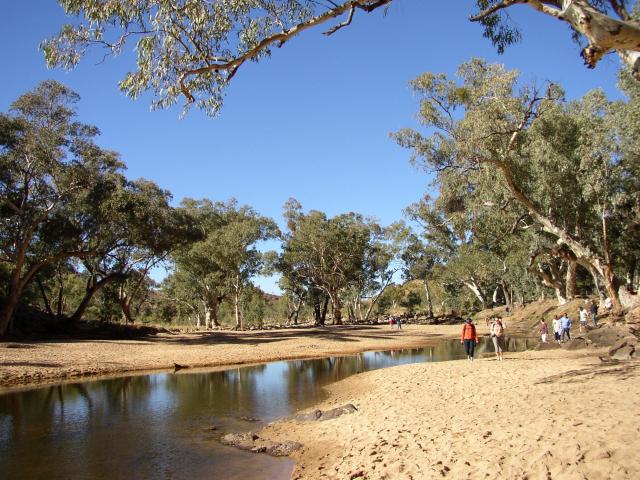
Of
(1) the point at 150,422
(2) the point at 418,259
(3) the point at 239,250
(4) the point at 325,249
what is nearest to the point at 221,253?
(3) the point at 239,250

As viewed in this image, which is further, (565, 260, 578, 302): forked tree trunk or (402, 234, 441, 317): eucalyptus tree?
(402, 234, 441, 317): eucalyptus tree

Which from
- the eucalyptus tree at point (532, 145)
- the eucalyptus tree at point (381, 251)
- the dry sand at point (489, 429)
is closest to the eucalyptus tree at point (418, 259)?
the eucalyptus tree at point (381, 251)

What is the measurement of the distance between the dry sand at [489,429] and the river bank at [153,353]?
13.1 metres

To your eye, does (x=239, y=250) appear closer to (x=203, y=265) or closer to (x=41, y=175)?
(x=203, y=265)

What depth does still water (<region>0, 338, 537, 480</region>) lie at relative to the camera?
8867 millimetres

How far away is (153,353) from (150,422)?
1496 cm

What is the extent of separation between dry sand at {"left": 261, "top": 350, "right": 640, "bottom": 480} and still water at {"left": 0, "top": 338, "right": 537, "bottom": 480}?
1393 millimetres

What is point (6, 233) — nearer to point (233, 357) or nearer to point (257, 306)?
point (233, 357)

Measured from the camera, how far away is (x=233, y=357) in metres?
27.0

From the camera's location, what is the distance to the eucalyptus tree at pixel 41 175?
2662 cm

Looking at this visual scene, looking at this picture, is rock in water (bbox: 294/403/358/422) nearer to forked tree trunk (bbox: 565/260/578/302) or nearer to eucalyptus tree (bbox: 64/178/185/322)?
eucalyptus tree (bbox: 64/178/185/322)

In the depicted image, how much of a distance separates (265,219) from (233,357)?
2895cm

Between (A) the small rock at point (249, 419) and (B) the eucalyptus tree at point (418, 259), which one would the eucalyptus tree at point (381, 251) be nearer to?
(B) the eucalyptus tree at point (418, 259)

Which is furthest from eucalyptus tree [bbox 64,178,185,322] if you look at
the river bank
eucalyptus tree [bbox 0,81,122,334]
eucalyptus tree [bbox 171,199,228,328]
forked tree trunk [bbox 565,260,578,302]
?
forked tree trunk [bbox 565,260,578,302]
